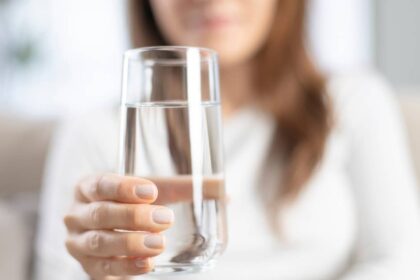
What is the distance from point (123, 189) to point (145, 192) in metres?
0.02

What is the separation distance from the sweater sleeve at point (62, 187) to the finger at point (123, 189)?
58cm

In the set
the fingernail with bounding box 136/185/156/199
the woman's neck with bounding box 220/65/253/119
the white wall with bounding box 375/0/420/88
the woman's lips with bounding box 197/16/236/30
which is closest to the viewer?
the fingernail with bounding box 136/185/156/199

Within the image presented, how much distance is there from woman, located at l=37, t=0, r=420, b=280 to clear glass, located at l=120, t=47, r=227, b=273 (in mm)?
555

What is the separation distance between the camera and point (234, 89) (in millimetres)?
1352

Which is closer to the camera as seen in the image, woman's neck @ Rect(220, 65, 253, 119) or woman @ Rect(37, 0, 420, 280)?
woman @ Rect(37, 0, 420, 280)

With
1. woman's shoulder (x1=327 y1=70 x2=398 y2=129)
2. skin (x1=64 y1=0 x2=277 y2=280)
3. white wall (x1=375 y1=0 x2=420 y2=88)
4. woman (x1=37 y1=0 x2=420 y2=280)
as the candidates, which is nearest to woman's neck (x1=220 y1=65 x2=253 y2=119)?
woman (x1=37 y1=0 x2=420 y2=280)

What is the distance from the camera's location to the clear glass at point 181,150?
1.64 feet

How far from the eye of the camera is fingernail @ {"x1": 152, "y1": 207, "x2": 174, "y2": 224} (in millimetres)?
473

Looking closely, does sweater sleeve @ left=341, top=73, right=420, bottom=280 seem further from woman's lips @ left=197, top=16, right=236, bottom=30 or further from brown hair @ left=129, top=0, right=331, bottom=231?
woman's lips @ left=197, top=16, right=236, bottom=30

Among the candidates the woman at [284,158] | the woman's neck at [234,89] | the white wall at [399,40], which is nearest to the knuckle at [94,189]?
the woman at [284,158]

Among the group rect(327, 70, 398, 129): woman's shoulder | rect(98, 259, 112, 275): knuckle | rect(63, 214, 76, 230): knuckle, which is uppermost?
rect(327, 70, 398, 129): woman's shoulder

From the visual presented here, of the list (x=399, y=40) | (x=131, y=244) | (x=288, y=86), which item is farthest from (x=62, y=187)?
(x=399, y=40)

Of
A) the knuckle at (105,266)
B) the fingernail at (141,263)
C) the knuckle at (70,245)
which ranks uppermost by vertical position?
the knuckle at (70,245)

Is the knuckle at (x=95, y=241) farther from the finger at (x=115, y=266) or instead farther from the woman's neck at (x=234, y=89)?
the woman's neck at (x=234, y=89)
